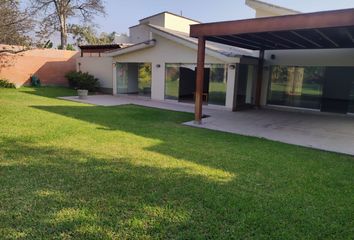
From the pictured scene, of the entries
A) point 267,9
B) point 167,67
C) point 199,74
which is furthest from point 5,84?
point 267,9

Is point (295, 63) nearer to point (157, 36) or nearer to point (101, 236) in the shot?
point (157, 36)

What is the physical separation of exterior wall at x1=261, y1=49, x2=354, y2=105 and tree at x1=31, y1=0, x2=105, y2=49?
21946 mm

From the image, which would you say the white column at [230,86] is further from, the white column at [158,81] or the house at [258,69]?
the white column at [158,81]

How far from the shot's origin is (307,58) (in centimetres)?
1441

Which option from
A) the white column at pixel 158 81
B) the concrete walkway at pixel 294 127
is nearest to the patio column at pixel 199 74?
the concrete walkway at pixel 294 127

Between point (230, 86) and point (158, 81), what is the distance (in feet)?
15.9

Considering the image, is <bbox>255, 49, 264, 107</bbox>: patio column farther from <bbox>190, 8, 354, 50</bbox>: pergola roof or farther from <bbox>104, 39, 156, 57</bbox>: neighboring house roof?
<bbox>104, 39, 156, 57</bbox>: neighboring house roof

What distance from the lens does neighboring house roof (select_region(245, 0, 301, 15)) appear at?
16844 mm

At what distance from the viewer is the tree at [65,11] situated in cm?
2884

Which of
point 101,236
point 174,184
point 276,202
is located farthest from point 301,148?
point 101,236

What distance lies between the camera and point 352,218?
12.6ft

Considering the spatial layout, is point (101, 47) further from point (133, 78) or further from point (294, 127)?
point (294, 127)

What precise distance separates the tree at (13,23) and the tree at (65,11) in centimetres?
1773

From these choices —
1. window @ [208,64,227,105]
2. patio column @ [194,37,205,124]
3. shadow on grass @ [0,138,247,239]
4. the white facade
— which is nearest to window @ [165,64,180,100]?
the white facade
